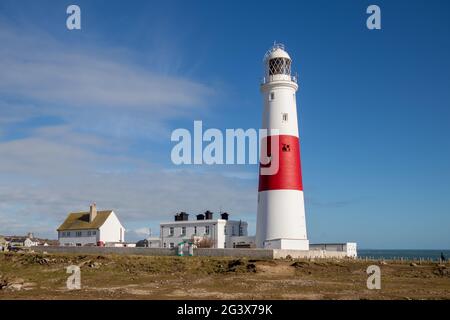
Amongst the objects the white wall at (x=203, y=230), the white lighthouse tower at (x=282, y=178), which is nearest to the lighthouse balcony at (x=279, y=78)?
the white lighthouse tower at (x=282, y=178)

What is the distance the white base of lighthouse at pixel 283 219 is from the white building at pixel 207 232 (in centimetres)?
915

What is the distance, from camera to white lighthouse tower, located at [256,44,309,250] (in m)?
45.3

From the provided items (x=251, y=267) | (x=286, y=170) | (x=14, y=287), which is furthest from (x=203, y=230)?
(x=14, y=287)

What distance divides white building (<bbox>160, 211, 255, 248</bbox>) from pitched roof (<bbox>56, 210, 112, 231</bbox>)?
10.1m

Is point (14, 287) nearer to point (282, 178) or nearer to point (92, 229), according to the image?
point (282, 178)

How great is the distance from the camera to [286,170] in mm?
45312

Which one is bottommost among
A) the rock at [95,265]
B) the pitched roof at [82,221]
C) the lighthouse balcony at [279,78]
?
the rock at [95,265]

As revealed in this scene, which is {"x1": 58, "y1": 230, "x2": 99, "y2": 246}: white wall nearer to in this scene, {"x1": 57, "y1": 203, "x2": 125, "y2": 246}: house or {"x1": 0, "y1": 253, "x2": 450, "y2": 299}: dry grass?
{"x1": 57, "y1": 203, "x2": 125, "y2": 246}: house

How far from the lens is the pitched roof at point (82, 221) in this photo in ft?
226

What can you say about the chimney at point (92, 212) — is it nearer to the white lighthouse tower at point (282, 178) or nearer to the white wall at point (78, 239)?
the white wall at point (78, 239)

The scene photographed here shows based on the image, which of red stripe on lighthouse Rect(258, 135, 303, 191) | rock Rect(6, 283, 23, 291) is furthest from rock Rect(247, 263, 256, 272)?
rock Rect(6, 283, 23, 291)

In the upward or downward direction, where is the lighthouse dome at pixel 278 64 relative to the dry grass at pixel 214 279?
upward

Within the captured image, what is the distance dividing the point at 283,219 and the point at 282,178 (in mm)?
3487
